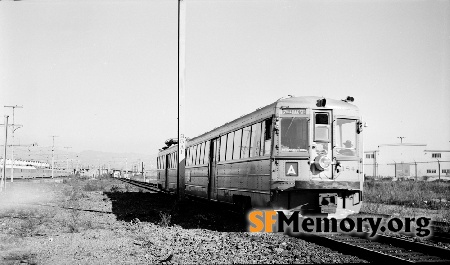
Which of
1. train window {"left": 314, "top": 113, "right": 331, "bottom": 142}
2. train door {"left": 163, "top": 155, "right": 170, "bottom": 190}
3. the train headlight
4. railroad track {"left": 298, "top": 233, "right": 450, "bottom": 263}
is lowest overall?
railroad track {"left": 298, "top": 233, "right": 450, "bottom": 263}

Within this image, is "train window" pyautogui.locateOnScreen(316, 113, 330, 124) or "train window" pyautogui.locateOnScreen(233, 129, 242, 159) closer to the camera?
"train window" pyautogui.locateOnScreen(316, 113, 330, 124)

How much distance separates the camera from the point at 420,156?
7406 cm

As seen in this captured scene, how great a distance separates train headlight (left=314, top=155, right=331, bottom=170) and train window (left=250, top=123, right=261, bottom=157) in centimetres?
159

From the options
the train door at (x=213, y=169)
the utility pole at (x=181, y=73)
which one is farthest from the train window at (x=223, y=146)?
the utility pole at (x=181, y=73)

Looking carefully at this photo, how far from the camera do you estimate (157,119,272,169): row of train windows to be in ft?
38.7

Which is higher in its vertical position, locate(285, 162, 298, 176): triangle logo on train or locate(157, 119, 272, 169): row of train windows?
locate(157, 119, 272, 169): row of train windows

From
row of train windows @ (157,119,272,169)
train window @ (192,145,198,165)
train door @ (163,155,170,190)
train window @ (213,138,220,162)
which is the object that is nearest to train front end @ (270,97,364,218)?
row of train windows @ (157,119,272,169)

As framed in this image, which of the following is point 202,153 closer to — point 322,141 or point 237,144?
point 237,144

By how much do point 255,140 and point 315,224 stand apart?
2534mm

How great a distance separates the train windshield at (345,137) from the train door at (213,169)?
5.83m

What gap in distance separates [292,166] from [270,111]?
1433 mm

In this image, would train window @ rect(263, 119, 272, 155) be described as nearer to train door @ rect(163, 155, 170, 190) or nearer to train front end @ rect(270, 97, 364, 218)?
train front end @ rect(270, 97, 364, 218)

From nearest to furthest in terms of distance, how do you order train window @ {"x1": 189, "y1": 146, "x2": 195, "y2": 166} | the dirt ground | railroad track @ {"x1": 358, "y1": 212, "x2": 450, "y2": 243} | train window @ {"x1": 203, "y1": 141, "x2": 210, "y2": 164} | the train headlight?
1. the dirt ground
2. railroad track @ {"x1": 358, "y1": 212, "x2": 450, "y2": 243}
3. the train headlight
4. train window @ {"x1": 203, "y1": 141, "x2": 210, "y2": 164}
5. train window @ {"x1": 189, "y1": 146, "x2": 195, "y2": 166}

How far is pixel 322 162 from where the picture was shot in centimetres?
1113
